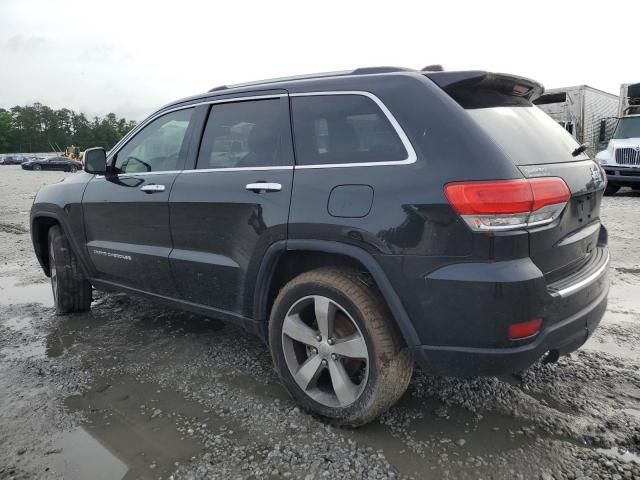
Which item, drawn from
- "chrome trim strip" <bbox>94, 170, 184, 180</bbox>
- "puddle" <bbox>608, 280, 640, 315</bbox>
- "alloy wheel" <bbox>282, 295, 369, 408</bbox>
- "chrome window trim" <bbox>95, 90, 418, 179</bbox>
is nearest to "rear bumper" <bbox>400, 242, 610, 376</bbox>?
"alloy wheel" <bbox>282, 295, 369, 408</bbox>

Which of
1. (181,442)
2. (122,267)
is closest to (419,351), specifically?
(181,442)

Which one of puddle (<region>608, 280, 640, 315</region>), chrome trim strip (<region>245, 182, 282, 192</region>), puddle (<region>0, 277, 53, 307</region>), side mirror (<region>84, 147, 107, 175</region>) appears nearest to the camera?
chrome trim strip (<region>245, 182, 282, 192</region>)

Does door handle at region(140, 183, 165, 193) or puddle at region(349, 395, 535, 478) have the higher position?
door handle at region(140, 183, 165, 193)

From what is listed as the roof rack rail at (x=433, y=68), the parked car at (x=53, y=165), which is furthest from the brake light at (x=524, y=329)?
the parked car at (x=53, y=165)

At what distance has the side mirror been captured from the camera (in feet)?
12.7

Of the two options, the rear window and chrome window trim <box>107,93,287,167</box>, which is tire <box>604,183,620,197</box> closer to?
the rear window

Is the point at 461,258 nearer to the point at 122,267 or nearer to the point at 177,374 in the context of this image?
the point at 177,374

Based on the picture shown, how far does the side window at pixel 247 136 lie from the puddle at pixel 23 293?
9.72ft

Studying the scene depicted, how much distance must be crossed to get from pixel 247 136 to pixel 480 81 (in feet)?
4.66

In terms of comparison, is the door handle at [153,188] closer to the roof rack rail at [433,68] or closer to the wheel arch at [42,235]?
the wheel arch at [42,235]

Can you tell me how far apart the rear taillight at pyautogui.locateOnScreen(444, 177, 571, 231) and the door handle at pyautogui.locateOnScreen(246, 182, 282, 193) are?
981mm

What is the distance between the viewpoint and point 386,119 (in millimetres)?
2477

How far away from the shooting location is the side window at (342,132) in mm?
2461

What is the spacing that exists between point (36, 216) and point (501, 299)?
432 cm
